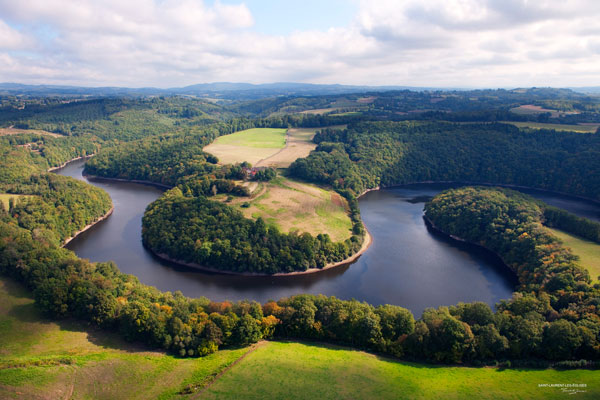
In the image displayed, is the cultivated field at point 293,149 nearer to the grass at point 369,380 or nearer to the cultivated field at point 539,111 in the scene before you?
the grass at point 369,380

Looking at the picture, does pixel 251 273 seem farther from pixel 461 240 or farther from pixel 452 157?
pixel 452 157

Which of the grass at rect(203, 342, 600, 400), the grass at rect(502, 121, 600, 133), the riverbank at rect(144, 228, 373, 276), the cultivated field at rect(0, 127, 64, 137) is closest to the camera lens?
the grass at rect(203, 342, 600, 400)

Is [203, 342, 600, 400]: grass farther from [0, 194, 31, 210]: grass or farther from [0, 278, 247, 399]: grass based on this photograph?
[0, 194, 31, 210]: grass

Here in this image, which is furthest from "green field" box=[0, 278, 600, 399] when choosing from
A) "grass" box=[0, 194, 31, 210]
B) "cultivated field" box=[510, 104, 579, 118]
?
"cultivated field" box=[510, 104, 579, 118]

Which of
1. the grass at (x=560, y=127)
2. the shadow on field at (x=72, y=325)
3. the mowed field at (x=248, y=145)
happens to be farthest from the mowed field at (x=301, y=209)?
the grass at (x=560, y=127)

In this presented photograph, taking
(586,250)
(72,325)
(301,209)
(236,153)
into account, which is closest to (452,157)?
(586,250)

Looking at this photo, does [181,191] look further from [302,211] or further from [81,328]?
[81,328]

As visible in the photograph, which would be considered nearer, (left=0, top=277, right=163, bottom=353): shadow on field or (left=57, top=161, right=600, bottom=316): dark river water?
(left=0, top=277, right=163, bottom=353): shadow on field
